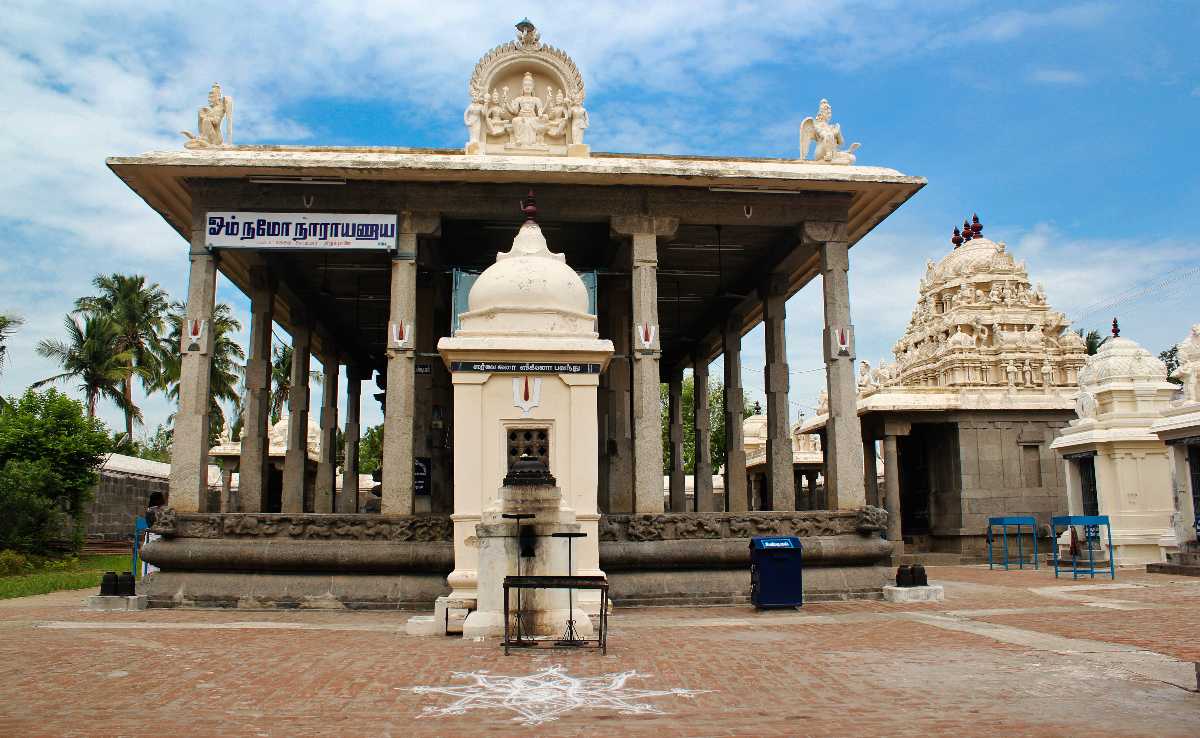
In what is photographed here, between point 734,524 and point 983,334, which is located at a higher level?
point 983,334

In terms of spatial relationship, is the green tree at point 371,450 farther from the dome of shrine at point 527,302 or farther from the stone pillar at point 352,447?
the dome of shrine at point 527,302

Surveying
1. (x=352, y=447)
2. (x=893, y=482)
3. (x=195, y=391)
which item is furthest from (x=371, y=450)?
(x=195, y=391)

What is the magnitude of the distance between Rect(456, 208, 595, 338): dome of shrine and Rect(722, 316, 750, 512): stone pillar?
36.6 feet

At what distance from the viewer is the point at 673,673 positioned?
8008mm

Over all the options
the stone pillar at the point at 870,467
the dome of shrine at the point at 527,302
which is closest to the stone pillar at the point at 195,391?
the dome of shrine at the point at 527,302

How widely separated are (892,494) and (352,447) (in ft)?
51.4

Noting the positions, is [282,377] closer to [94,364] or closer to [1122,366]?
[94,364]

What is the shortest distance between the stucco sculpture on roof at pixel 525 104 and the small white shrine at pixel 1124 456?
51.6 feet

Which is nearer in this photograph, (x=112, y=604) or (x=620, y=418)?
(x=112, y=604)

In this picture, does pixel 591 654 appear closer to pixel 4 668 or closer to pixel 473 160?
pixel 4 668

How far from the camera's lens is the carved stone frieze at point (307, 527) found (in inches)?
588

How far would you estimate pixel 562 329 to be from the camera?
1250 cm

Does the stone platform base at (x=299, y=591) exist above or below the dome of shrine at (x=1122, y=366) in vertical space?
below

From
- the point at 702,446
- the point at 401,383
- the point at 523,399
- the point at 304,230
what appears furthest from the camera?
the point at 702,446
